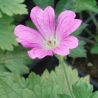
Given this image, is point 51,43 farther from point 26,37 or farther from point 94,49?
point 94,49

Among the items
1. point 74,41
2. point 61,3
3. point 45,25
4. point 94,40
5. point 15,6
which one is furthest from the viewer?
point 94,40

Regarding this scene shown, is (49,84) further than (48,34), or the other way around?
(49,84)

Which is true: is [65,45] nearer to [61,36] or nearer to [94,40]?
[61,36]

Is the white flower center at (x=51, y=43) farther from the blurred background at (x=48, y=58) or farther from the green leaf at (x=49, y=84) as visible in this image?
the blurred background at (x=48, y=58)

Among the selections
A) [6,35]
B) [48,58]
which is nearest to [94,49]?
[48,58]

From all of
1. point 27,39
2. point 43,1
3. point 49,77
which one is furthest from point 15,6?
point 27,39
